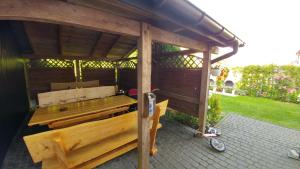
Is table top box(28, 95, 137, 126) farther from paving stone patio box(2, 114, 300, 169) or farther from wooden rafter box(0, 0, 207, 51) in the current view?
wooden rafter box(0, 0, 207, 51)

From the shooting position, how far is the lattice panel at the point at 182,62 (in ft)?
11.2

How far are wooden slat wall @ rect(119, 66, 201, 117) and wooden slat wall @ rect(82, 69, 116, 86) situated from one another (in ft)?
8.64

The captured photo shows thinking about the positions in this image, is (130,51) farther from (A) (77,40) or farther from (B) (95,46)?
(A) (77,40)

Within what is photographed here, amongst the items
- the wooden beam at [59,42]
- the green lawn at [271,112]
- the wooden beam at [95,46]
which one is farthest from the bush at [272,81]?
the wooden beam at [59,42]

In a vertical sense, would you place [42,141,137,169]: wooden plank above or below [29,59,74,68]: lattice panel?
below

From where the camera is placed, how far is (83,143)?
5.97 ft

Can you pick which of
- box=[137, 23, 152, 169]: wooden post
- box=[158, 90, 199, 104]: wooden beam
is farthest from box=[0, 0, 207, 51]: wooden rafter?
box=[158, 90, 199, 104]: wooden beam

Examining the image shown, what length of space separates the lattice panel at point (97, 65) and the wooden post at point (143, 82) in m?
4.76

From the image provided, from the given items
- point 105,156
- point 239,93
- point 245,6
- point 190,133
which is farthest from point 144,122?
point 245,6

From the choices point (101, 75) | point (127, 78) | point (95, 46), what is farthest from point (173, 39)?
point (101, 75)

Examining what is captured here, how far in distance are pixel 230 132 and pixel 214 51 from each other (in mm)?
2097

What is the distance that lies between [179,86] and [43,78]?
4.78 metres

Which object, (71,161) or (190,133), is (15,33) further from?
(190,133)

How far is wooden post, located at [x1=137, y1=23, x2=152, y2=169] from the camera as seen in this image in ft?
5.84
